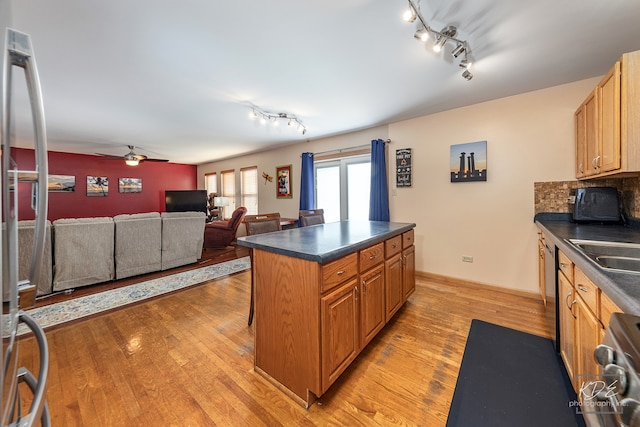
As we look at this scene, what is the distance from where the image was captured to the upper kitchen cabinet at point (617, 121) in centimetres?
151

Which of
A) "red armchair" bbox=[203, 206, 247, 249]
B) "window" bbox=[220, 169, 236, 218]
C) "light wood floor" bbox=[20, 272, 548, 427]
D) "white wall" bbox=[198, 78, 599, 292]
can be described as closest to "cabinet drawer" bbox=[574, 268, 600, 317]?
"light wood floor" bbox=[20, 272, 548, 427]

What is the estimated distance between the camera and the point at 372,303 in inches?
71.2

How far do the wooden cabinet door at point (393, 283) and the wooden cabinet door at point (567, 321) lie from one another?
109 cm

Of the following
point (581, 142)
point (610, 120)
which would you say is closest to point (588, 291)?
point (610, 120)

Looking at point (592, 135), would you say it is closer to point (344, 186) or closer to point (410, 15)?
point (410, 15)

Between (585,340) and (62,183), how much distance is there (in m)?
8.72

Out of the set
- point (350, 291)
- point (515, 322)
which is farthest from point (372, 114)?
point (515, 322)

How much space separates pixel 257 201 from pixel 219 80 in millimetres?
3832

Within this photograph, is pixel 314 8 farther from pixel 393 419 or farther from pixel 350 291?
pixel 393 419

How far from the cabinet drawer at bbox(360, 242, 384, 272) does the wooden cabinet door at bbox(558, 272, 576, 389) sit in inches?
43.6

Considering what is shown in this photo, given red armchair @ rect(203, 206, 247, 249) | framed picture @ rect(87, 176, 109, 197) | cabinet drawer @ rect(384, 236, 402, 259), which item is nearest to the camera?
cabinet drawer @ rect(384, 236, 402, 259)

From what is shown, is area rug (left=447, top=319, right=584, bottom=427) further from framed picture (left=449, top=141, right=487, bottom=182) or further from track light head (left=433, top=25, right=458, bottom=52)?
track light head (left=433, top=25, right=458, bottom=52)

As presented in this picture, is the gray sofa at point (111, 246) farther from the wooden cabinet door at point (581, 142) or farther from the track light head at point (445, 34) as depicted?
the wooden cabinet door at point (581, 142)

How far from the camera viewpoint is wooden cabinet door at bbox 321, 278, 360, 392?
1364 millimetres
